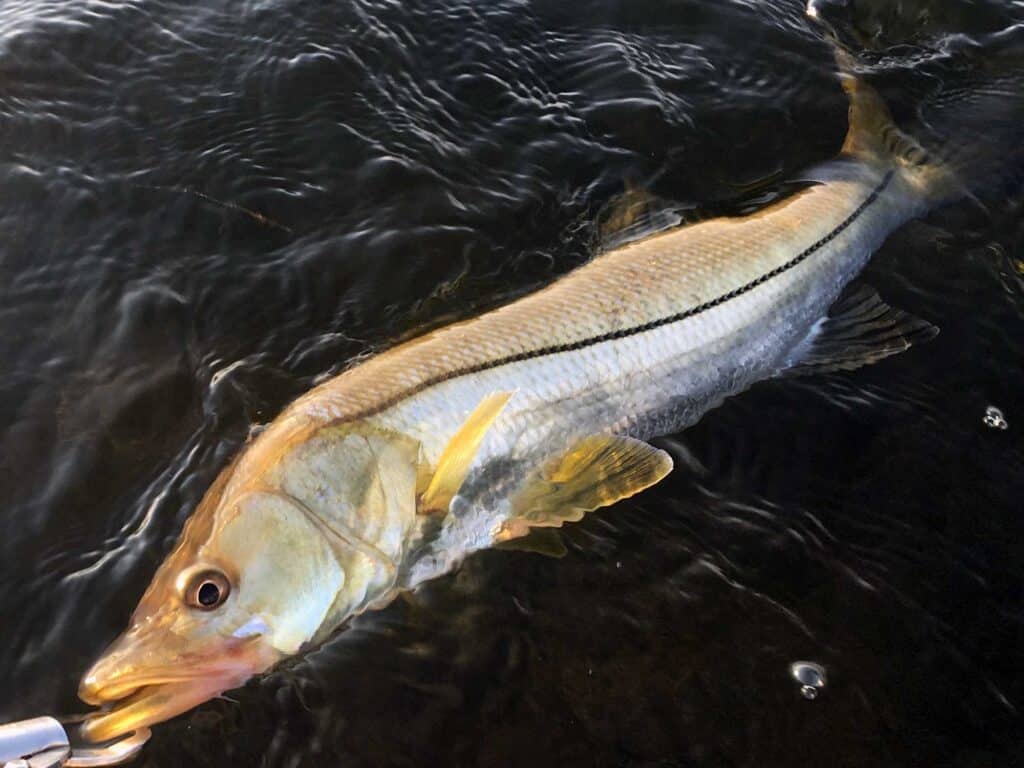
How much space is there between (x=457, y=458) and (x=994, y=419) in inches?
94.2

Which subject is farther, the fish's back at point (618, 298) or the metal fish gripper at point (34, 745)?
the fish's back at point (618, 298)

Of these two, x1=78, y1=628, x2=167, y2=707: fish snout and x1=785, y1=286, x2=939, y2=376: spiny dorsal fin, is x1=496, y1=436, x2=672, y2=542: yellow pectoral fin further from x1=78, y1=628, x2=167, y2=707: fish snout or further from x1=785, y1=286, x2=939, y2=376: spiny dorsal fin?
x1=78, y1=628, x2=167, y2=707: fish snout

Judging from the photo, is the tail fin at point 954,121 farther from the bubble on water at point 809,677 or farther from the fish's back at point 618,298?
the bubble on water at point 809,677

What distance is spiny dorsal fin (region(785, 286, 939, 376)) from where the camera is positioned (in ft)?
12.8

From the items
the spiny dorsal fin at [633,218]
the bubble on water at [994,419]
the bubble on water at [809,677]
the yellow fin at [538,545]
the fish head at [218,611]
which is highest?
the spiny dorsal fin at [633,218]

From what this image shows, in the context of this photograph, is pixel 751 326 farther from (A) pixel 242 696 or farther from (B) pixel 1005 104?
(B) pixel 1005 104

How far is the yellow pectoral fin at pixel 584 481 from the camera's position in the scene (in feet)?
10.5

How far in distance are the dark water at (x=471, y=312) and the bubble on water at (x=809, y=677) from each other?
0.03 meters

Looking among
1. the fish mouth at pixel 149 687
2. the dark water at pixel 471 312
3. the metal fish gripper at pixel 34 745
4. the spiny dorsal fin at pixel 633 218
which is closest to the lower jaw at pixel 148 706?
the fish mouth at pixel 149 687

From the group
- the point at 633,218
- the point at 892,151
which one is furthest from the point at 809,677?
the point at 892,151

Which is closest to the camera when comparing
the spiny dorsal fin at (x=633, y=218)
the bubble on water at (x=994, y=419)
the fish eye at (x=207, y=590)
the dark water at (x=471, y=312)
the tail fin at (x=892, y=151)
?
the fish eye at (x=207, y=590)

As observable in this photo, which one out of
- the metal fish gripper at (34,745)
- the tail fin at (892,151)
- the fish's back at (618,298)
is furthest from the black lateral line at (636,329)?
the metal fish gripper at (34,745)

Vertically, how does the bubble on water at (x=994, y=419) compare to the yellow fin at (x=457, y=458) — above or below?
above

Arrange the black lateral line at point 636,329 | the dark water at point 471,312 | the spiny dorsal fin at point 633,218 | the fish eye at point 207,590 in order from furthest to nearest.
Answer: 1. the spiny dorsal fin at point 633,218
2. the black lateral line at point 636,329
3. the dark water at point 471,312
4. the fish eye at point 207,590
